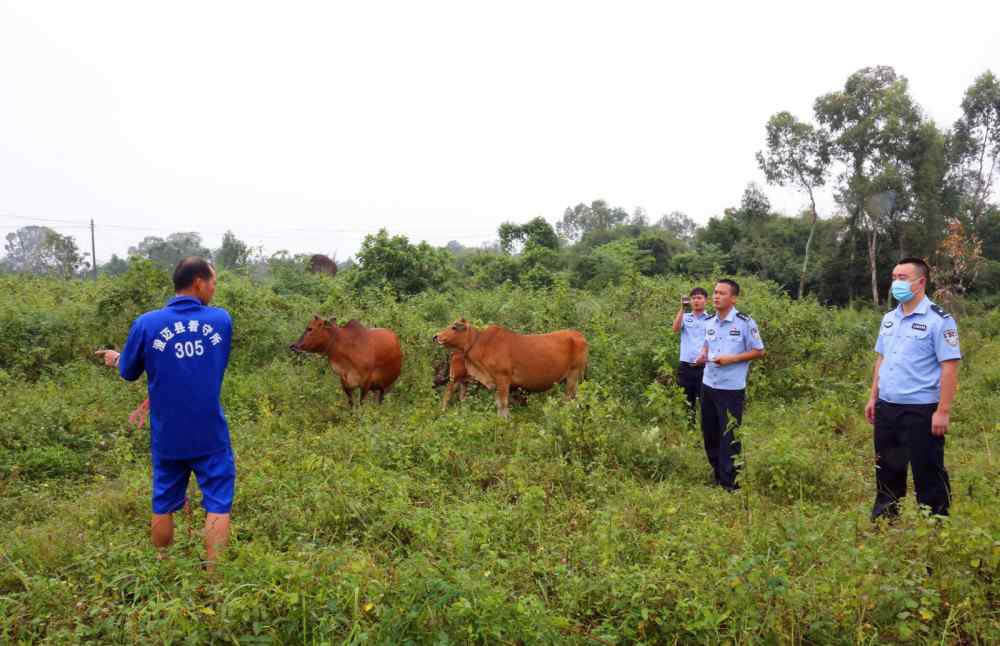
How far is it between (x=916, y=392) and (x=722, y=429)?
5.34ft

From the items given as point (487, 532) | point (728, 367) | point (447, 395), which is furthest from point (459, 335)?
point (487, 532)

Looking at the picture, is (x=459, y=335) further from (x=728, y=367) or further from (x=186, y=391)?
(x=186, y=391)

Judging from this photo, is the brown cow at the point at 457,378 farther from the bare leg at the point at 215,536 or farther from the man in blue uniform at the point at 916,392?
the man in blue uniform at the point at 916,392

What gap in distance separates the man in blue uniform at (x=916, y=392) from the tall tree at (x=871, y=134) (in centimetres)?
2266

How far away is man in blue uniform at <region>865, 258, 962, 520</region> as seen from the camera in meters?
4.00

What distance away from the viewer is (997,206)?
30859 mm

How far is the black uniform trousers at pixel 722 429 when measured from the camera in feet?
17.7

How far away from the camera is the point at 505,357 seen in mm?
7699

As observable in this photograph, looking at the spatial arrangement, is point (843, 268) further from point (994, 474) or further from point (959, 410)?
point (994, 474)

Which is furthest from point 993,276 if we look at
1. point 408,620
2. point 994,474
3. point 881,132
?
point 408,620

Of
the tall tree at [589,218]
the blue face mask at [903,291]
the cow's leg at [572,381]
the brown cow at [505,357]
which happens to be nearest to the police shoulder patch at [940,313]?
the blue face mask at [903,291]

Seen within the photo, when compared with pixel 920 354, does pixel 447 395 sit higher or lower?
lower

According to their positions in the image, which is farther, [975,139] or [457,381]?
[975,139]

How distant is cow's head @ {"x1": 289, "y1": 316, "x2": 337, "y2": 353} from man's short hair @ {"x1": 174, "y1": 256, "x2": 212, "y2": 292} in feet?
13.3
